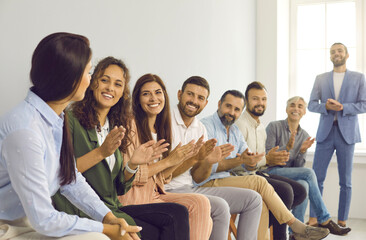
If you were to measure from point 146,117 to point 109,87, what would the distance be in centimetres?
49

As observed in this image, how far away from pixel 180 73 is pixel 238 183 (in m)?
0.93

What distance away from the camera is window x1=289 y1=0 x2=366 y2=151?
5.45m

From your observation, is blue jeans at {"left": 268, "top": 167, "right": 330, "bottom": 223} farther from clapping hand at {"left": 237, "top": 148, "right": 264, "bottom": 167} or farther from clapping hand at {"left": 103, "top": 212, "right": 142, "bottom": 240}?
clapping hand at {"left": 103, "top": 212, "right": 142, "bottom": 240}

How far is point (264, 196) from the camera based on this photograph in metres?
3.15

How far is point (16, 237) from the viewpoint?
1.30m

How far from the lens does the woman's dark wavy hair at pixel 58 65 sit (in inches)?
52.0

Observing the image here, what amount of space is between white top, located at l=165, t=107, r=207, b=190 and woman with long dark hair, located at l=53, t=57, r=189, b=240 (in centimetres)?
63

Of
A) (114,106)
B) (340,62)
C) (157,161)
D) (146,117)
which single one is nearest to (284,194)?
(157,161)

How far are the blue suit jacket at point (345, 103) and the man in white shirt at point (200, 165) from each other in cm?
199

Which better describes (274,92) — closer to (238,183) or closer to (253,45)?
(253,45)

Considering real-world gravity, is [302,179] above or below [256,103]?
below

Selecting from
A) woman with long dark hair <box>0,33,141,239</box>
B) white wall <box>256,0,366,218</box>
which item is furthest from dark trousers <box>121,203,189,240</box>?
white wall <box>256,0,366,218</box>

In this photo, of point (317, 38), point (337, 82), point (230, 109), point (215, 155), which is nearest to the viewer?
point (215, 155)

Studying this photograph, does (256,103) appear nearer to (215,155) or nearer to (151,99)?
(215,155)
